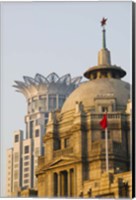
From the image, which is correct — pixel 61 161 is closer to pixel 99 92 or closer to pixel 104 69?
pixel 99 92

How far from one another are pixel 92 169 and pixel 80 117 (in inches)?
173

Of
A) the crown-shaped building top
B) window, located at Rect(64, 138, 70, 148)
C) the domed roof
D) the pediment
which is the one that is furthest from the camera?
the crown-shaped building top

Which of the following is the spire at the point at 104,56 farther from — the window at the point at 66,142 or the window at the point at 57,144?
the window at the point at 57,144

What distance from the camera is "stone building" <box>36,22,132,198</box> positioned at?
51.5 m

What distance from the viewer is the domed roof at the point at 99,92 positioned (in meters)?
54.5

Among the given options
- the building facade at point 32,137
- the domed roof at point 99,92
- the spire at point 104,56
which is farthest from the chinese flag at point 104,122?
the building facade at point 32,137

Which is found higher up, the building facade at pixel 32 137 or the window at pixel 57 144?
the building facade at pixel 32 137

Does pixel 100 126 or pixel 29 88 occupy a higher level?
pixel 29 88

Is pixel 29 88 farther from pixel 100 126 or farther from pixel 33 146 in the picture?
Result: pixel 100 126

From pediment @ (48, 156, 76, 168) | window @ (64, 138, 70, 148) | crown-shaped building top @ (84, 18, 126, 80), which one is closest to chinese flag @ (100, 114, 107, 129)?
pediment @ (48, 156, 76, 168)

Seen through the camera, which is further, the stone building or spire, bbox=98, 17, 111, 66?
spire, bbox=98, 17, 111, 66

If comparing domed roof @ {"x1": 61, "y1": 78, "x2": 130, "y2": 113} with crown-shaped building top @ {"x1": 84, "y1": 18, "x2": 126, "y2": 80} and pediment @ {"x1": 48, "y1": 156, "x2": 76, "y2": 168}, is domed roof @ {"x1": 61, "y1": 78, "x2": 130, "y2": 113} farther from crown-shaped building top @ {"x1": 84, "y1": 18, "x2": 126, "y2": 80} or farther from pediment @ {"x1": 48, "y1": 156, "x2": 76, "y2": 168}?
pediment @ {"x1": 48, "y1": 156, "x2": 76, "y2": 168}

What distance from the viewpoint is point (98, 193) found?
44250 millimetres

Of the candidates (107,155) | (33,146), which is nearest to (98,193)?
(107,155)
